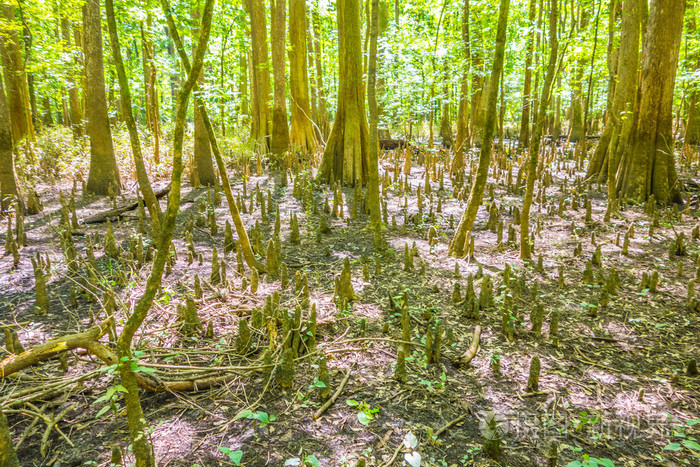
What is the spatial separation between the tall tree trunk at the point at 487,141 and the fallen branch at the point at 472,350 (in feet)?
5.39

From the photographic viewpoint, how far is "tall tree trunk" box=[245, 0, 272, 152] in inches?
361

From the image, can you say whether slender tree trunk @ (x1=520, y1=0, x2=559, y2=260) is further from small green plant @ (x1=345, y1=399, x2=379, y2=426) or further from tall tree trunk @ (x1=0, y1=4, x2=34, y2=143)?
tall tree trunk @ (x1=0, y1=4, x2=34, y2=143)

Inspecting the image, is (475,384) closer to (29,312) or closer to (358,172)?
(29,312)

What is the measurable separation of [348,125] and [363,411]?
17.8ft

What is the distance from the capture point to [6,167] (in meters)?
5.59

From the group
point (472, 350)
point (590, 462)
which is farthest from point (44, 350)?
point (590, 462)

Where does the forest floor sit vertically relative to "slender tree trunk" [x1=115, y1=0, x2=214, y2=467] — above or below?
below

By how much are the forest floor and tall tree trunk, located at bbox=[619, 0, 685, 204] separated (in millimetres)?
2137

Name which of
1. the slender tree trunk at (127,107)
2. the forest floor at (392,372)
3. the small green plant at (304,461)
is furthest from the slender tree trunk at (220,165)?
the small green plant at (304,461)

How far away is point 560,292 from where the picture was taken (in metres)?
3.70

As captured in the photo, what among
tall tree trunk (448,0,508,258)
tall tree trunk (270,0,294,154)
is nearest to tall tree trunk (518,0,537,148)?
tall tree trunk (270,0,294,154)

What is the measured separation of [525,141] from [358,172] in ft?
25.0

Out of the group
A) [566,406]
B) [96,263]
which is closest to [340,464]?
[566,406]

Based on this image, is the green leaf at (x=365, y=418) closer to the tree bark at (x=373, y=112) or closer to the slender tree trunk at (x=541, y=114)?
the tree bark at (x=373, y=112)
